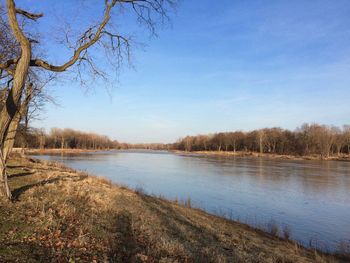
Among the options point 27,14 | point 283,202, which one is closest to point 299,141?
point 283,202

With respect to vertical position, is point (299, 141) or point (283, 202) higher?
point (299, 141)

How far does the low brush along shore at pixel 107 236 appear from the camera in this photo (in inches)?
216

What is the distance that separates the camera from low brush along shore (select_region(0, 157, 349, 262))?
5.48 m

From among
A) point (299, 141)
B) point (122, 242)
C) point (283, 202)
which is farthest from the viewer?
point (299, 141)

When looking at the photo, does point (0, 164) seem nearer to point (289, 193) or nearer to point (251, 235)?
point (251, 235)

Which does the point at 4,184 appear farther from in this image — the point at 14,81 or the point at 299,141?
the point at 299,141

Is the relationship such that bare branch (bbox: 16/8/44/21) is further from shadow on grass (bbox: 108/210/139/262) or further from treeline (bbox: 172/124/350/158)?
treeline (bbox: 172/124/350/158)

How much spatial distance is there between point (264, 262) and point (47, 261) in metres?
5.51

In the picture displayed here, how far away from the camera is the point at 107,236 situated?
6805 millimetres

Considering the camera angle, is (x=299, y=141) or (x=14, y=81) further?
(x=299, y=141)

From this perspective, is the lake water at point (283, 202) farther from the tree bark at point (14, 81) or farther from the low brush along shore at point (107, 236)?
the tree bark at point (14, 81)

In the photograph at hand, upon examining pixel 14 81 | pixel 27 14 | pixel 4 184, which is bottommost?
pixel 4 184

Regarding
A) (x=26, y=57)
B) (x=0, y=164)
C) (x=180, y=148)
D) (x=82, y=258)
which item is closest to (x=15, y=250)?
(x=82, y=258)

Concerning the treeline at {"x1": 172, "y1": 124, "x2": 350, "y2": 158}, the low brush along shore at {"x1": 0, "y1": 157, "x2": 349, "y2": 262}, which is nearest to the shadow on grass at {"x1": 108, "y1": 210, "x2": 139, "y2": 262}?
the low brush along shore at {"x1": 0, "y1": 157, "x2": 349, "y2": 262}
